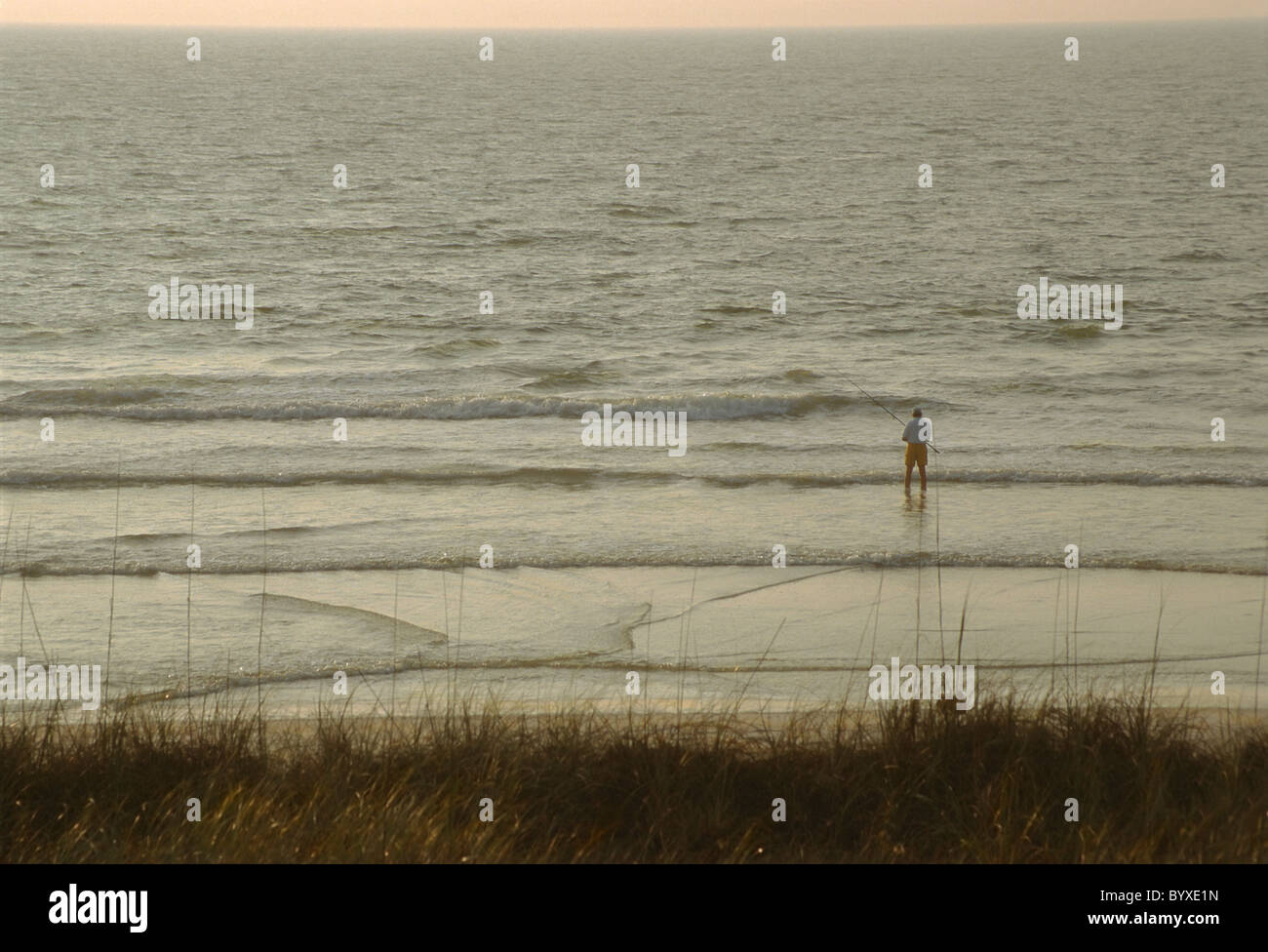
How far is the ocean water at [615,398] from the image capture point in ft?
40.7

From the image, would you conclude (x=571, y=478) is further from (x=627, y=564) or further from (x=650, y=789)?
(x=650, y=789)

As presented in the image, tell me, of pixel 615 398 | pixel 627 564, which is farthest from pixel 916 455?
pixel 615 398

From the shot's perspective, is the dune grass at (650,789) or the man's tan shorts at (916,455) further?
the man's tan shorts at (916,455)

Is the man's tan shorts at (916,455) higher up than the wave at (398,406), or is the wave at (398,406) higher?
the wave at (398,406)

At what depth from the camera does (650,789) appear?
6082mm

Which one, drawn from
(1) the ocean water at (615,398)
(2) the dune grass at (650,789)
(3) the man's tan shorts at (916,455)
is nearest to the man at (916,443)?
(3) the man's tan shorts at (916,455)

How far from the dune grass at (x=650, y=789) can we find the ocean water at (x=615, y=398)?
350cm

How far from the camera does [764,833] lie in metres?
5.93

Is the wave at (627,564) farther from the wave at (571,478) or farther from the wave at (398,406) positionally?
the wave at (398,406)

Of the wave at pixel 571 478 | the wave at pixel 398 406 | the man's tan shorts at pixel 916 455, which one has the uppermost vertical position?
the wave at pixel 398 406

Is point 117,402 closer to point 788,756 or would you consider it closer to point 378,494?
point 378,494

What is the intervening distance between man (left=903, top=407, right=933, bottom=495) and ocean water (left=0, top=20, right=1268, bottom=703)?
428mm
